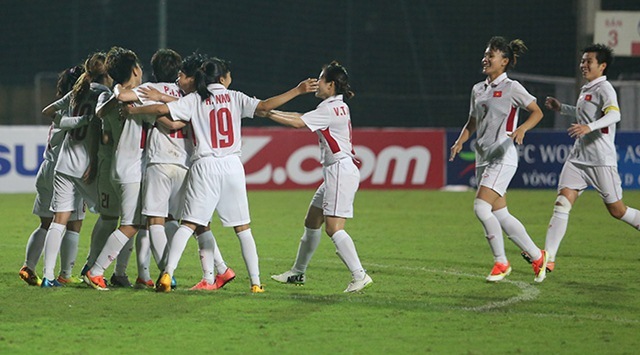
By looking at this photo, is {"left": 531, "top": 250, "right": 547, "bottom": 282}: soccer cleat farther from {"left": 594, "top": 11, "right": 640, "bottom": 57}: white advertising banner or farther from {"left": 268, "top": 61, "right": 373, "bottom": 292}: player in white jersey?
{"left": 594, "top": 11, "right": 640, "bottom": 57}: white advertising banner

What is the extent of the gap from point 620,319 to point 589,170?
9.27 ft

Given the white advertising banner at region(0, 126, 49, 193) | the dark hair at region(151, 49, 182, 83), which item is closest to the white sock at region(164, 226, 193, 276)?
the dark hair at region(151, 49, 182, 83)

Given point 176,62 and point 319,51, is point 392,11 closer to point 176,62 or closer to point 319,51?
point 319,51

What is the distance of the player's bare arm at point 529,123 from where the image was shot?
836 cm

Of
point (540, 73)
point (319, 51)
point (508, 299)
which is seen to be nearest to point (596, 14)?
point (540, 73)

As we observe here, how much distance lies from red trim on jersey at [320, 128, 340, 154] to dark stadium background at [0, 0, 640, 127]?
19.8 meters

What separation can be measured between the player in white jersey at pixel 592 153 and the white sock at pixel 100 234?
392cm

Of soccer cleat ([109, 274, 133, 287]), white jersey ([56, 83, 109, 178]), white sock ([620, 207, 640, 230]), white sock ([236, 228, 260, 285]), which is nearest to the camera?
white sock ([236, 228, 260, 285])

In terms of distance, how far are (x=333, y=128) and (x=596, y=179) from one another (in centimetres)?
290

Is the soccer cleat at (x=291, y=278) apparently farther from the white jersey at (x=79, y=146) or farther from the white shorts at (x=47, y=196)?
the white jersey at (x=79, y=146)

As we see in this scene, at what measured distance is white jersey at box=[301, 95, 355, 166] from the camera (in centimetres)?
791

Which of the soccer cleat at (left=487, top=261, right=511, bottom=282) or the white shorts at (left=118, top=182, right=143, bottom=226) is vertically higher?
the white shorts at (left=118, top=182, right=143, bottom=226)

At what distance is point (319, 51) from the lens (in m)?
30.4

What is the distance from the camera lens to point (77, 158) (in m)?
8.18
